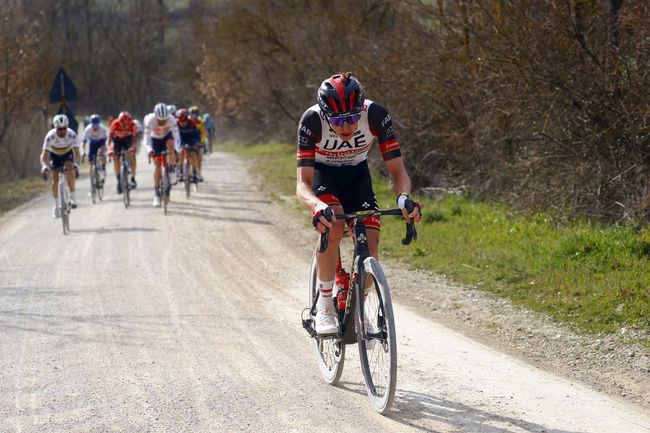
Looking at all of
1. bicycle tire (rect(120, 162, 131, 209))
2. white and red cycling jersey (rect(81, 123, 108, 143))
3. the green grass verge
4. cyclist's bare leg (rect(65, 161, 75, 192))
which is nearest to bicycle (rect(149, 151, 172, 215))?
bicycle tire (rect(120, 162, 131, 209))

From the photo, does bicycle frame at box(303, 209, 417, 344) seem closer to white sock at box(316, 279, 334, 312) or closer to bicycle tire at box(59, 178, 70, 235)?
white sock at box(316, 279, 334, 312)

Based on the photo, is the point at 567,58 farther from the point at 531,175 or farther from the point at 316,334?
the point at 316,334

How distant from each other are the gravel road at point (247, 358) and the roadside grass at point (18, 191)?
28.4 ft

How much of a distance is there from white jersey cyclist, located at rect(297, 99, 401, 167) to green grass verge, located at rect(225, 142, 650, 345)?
2.78 metres

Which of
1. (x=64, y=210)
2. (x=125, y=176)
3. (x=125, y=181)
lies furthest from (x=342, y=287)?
(x=125, y=181)

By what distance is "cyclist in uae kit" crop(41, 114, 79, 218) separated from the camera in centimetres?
1576

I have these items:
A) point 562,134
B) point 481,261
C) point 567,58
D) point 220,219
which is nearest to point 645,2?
point 567,58

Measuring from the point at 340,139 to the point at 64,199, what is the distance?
10.3m

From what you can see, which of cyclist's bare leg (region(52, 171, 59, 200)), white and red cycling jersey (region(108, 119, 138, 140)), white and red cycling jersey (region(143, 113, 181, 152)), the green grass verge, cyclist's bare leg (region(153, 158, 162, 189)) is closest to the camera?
the green grass verge

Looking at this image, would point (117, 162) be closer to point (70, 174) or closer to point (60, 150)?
point (70, 174)

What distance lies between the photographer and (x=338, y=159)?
5930mm

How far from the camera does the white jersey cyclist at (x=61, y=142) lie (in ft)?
51.7

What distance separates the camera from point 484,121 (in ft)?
45.7

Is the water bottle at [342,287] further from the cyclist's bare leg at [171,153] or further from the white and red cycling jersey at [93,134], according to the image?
the white and red cycling jersey at [93,134]
